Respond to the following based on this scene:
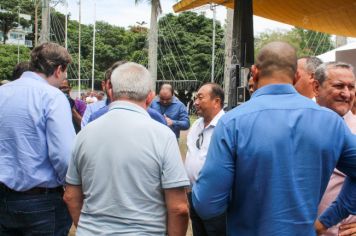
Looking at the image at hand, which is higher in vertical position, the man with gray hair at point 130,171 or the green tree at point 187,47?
the green tree at point 187,47

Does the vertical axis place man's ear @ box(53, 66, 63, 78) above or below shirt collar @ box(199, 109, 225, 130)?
above

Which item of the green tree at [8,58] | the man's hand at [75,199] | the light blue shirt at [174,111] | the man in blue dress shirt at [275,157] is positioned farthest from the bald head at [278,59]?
the green tree at [8,58]

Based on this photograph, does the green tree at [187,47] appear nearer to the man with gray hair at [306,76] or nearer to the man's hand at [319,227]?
the man with gray hair at [306,76]

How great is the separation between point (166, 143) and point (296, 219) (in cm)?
74

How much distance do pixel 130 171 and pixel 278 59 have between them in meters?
0.92

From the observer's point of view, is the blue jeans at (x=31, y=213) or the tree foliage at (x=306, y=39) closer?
the blue jeans at (x=31, y=213)

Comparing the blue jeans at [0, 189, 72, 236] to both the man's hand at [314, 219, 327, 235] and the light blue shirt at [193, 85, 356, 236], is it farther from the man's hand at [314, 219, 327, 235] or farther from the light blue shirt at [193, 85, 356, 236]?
the man's hand at [314, 219, 327, 235]

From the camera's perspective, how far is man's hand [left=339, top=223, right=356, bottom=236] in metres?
2.55

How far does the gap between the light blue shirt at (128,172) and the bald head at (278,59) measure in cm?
61

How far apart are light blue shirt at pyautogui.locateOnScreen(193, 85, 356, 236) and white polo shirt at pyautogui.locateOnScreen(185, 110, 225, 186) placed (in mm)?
1802

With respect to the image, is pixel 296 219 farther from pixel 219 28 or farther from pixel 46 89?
pixel 219 28

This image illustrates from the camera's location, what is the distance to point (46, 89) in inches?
124

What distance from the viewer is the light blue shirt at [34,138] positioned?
304 centimetres

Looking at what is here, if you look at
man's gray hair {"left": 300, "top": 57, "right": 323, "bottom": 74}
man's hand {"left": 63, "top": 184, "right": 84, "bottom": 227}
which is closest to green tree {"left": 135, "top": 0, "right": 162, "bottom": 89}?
man's gray hair {"left": 300, "top": 57, "right": 323, "bottom": 74}
